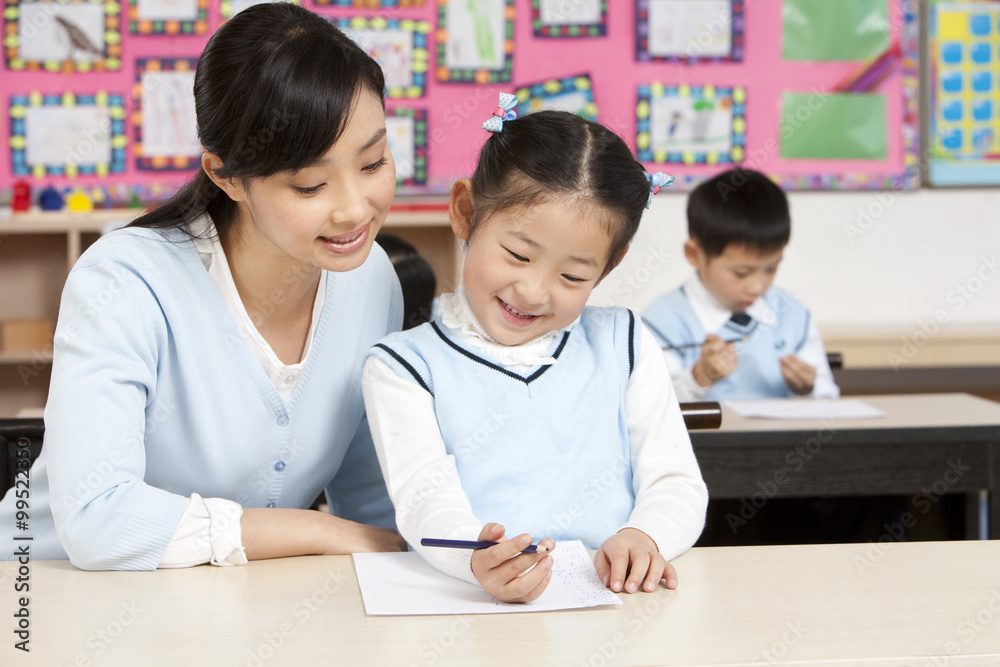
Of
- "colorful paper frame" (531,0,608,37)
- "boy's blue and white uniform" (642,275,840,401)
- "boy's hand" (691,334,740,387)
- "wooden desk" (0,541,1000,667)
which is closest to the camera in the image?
"wooden desk" (0,541,1000,667)

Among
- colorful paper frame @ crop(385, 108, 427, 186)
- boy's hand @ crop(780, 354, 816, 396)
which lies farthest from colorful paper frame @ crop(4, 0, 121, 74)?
boy's hand @ crop(780, 354, 816, 396)

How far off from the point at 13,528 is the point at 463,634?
73 centimetres

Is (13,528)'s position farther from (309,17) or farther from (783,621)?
(783,621)

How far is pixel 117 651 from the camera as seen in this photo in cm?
79

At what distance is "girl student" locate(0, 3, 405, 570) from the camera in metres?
1.01

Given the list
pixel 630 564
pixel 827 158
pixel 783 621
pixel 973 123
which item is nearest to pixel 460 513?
pixel 630 564

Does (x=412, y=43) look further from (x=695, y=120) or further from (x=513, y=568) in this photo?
(x=513, y=568)

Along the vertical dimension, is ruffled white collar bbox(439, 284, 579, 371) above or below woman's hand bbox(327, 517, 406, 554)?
above

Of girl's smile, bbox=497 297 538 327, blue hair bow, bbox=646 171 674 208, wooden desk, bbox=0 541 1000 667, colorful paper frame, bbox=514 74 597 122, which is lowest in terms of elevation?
wooden desk, bbox=0 541 1000 667

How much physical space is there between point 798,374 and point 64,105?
2.96 metres

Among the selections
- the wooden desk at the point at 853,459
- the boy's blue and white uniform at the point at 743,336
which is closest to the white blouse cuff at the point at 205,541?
the wooden desk at the point at 853,459

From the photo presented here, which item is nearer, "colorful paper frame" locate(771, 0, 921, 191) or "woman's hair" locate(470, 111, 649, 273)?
"woman's hair" locate(470, 111, 649, 273)

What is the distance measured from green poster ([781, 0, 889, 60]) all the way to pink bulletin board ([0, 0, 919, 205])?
0.03 meters

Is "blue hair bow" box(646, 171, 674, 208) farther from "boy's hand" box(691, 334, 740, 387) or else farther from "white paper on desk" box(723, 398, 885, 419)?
"boy's hand" box(691, 334, 740, 387)
